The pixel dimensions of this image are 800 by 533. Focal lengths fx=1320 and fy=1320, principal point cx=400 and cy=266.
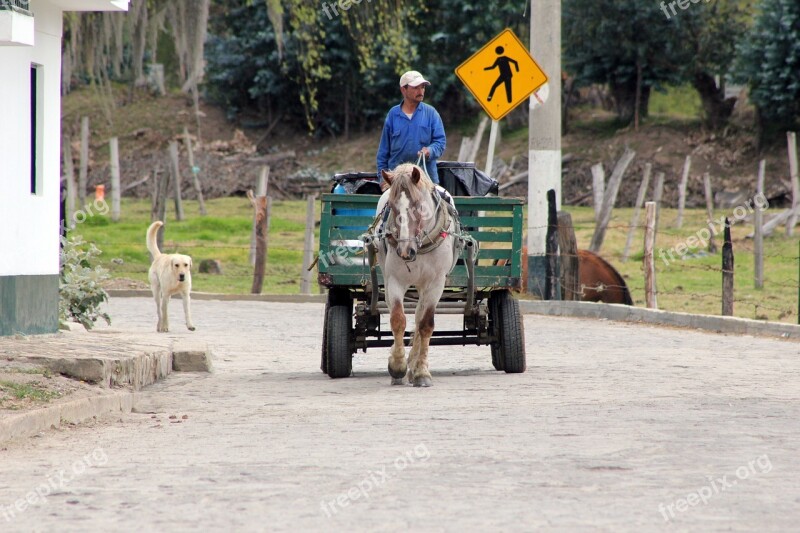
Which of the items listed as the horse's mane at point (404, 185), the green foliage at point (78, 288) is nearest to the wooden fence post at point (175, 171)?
the green foliage at point (78, 288)

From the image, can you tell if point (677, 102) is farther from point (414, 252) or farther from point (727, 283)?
point (414, 252)

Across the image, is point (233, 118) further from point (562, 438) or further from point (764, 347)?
point (562, 438)

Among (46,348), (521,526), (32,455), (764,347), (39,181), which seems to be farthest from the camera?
(764,347)

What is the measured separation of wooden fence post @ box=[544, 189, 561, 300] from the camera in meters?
20.1

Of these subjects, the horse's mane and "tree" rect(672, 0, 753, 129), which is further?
"tree" rect(672, 0, 753, 129)

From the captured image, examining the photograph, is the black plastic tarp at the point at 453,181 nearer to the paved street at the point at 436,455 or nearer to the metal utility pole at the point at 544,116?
the paved street at the point at 436,455

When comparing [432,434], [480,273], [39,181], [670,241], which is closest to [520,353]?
[480,273]

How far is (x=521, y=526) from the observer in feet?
17.6

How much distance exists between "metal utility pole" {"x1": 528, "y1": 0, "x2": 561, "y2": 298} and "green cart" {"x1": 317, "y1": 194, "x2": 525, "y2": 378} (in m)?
8.65

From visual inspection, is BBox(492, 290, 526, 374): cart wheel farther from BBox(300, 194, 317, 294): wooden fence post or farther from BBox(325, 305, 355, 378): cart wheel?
BBox(300, 194, 317, 294): wooden fence post

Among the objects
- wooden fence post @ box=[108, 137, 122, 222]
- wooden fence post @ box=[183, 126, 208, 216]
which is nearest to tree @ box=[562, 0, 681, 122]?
wooden fence post @ box=[183, 126, 208, 216]

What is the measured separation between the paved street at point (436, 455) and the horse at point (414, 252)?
303 millimetres

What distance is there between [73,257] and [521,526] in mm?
10295

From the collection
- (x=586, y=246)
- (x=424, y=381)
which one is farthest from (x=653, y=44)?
(x=424, y=381)
